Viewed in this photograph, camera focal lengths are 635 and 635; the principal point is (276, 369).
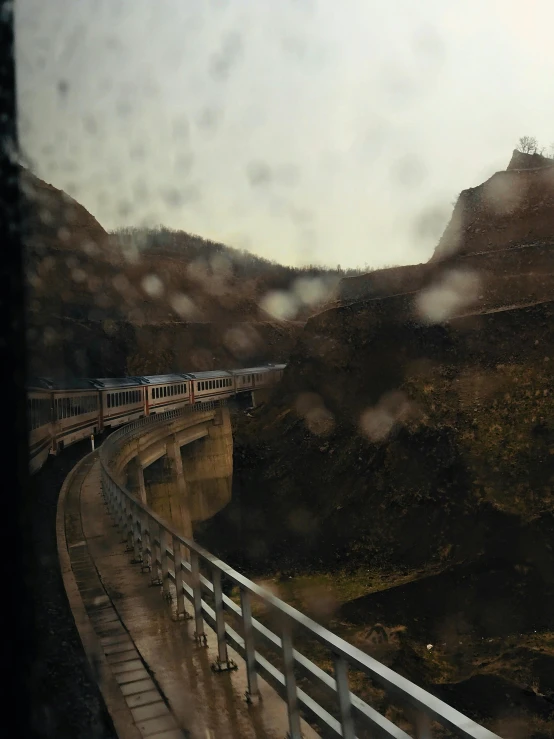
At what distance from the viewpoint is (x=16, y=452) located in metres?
3.79

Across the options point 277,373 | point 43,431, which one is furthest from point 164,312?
point 43,431

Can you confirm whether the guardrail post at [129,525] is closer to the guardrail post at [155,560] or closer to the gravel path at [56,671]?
the guardrail post at [155,560]

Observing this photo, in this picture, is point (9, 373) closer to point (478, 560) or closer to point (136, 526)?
point (136, 526)

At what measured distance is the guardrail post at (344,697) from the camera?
262cm

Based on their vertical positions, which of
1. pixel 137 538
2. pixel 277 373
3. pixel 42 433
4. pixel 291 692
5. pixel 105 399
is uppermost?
pixel 277 373

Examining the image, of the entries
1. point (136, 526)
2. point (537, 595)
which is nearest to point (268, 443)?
point (537, 595)

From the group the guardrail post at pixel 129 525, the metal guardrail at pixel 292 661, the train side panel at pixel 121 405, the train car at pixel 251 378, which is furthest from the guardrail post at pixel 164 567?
the train car at pixel 251 378

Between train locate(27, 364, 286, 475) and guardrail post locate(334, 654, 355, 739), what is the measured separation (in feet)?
11.5

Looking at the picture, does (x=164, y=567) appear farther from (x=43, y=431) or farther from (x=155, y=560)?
(x=43, y=431)

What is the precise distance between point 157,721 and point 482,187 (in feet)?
188

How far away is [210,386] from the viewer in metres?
45.4

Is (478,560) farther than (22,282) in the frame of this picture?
Yes

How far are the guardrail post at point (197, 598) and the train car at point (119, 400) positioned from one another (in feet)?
73.4

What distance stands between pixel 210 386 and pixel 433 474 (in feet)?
59.4
